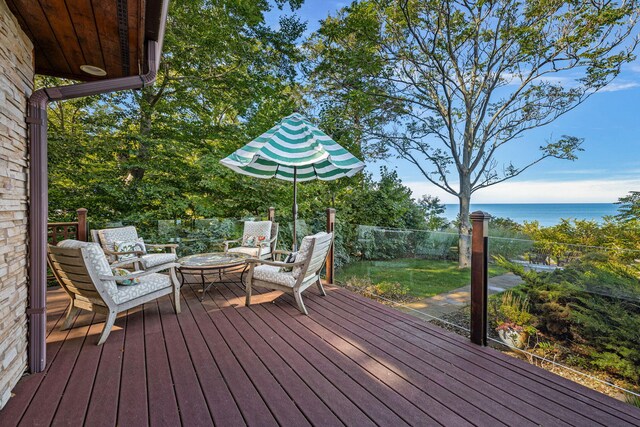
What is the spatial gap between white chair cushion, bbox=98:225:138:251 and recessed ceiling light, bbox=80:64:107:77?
2.67 metres

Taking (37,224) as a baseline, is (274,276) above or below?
below

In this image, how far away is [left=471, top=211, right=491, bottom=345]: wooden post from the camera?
2.82m

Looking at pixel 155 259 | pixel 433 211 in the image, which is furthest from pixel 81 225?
pixel 433 211

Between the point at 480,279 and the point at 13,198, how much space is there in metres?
3.94

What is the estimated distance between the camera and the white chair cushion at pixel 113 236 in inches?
179

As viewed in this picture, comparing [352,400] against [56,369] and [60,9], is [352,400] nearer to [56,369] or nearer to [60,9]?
[56,369]

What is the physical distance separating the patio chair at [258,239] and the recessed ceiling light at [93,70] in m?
3.25

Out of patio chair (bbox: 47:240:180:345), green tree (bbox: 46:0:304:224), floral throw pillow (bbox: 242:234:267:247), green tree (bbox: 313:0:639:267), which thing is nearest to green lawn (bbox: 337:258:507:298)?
floral throw pillow (bbox: 242:234:267:247)

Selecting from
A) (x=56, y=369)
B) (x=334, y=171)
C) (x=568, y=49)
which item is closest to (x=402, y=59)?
(x=568, y=49)

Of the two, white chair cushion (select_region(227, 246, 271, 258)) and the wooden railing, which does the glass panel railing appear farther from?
the wooden railing

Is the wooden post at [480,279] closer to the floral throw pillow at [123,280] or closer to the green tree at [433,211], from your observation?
the floral throw pillow at [123,280]

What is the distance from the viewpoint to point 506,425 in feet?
5.67

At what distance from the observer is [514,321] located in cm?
294

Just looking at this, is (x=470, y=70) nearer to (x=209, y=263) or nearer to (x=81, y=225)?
(x=209, y=263)
